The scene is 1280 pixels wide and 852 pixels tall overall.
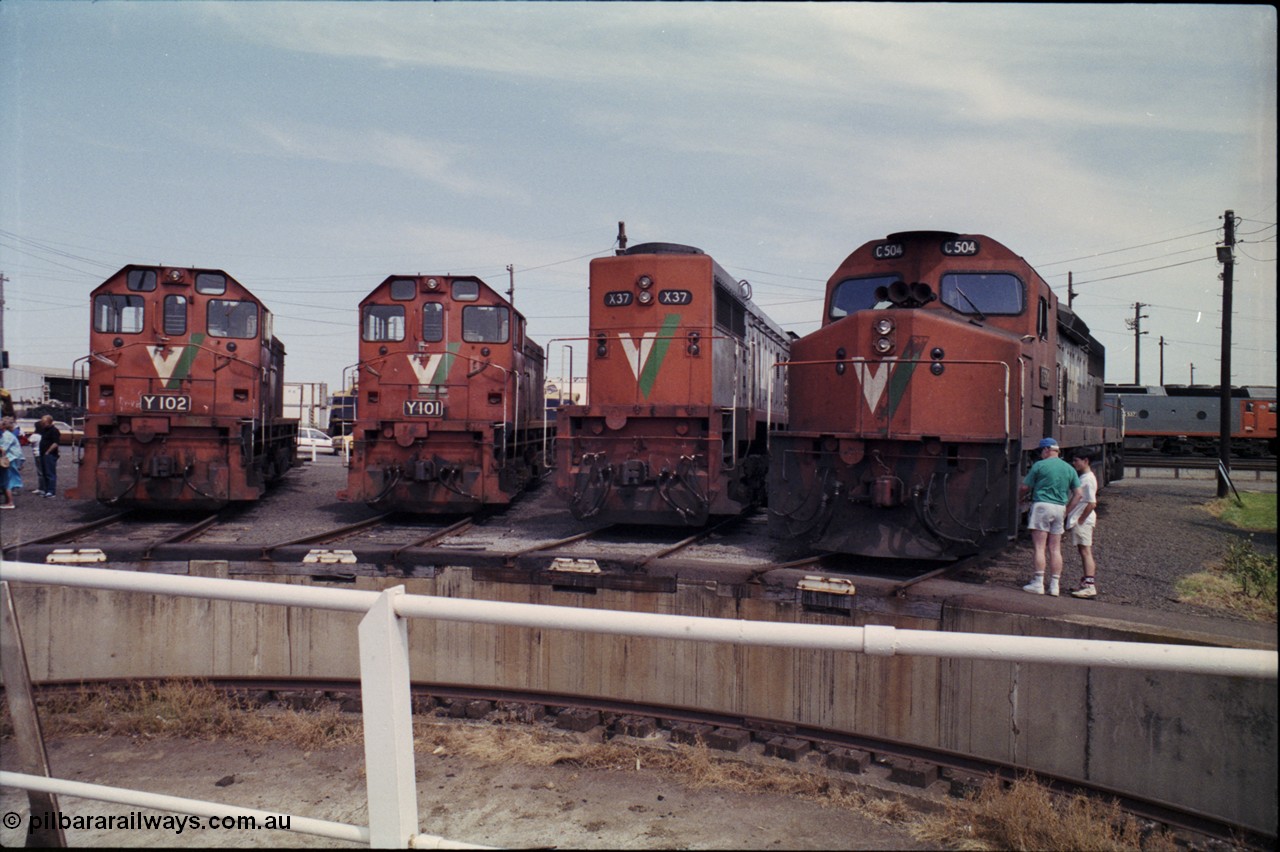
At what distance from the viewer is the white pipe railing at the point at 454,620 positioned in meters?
2.14

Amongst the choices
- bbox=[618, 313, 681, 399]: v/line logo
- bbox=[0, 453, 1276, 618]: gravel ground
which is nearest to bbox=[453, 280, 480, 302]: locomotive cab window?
bbox=[618, 313, 681, 399]: v/line logo

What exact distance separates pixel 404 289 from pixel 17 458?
6.95m

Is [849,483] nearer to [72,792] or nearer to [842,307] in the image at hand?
[842,307]

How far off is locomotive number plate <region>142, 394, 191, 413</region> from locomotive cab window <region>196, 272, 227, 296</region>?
1.83 m

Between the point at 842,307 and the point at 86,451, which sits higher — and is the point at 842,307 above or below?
above

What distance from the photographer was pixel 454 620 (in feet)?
8.07

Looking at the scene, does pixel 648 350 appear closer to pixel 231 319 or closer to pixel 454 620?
pixel 231 319

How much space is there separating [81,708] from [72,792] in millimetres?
5645

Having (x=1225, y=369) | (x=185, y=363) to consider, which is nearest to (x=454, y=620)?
(x=185, y=363)

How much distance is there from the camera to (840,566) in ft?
31.2

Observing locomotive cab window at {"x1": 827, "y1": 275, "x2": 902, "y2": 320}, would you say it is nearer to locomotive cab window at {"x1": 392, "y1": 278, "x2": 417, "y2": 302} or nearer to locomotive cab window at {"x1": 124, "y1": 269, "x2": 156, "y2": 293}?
locomotive cab window at {"x1": 392, "y1": 278, "x2": 417, "y2": 302}

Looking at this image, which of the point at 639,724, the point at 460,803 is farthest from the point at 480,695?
the point at 460,803

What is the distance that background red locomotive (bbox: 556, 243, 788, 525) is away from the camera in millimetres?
11703

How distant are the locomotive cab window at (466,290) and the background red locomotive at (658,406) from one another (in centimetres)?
281
